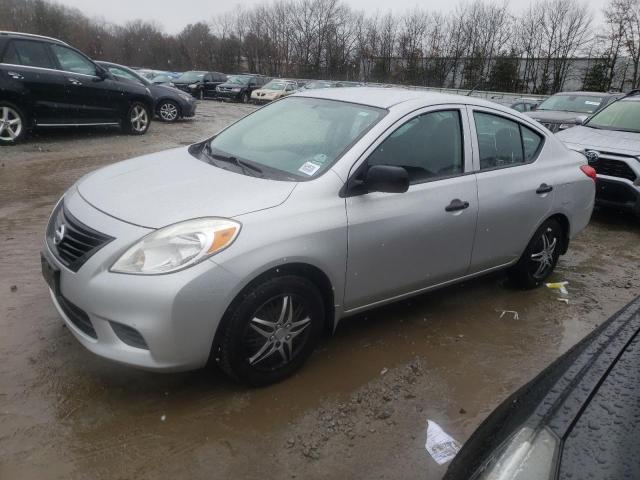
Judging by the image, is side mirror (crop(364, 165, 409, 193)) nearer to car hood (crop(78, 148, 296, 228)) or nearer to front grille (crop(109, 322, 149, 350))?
car hood (crop(78, 148, 296, 228))

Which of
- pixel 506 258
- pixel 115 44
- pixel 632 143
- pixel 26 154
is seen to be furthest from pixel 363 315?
pixel 115 44

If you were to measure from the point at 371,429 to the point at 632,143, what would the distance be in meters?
6.12

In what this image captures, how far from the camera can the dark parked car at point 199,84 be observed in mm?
27125

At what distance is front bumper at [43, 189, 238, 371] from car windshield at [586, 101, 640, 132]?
23.8 feet

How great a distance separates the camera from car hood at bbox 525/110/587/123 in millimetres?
10961

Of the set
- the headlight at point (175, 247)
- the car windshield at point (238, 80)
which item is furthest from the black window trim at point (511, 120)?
the car windshield at point (238, 80)

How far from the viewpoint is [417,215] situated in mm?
3322

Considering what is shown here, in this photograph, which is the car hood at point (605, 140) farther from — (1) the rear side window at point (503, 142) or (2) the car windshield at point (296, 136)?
(2) the car windshield at point (296, 136)

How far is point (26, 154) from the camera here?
344 inches

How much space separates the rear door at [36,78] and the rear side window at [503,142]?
7.95 m

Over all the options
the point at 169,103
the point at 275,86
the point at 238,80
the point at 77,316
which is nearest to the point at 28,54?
the point at 169,103

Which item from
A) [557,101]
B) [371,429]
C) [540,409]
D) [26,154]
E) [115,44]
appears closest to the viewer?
[540,409]

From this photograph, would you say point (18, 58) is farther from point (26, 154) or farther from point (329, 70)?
point (329, 70)

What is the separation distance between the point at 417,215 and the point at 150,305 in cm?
173
